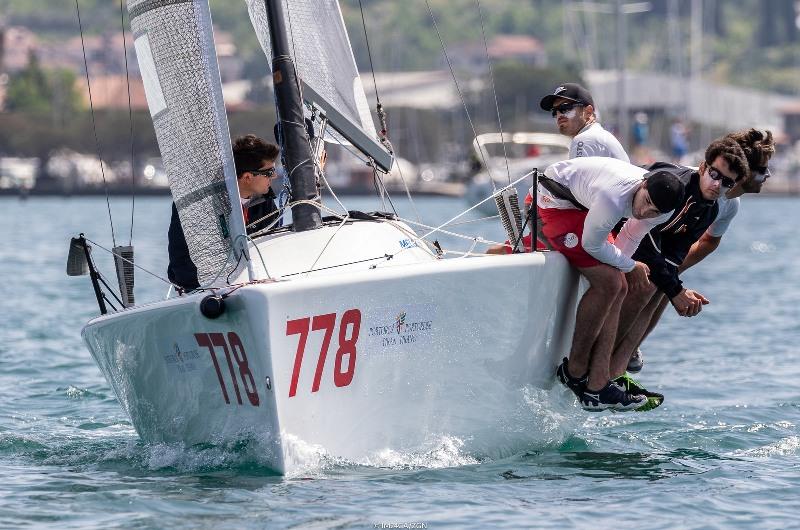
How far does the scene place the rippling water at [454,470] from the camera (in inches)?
256

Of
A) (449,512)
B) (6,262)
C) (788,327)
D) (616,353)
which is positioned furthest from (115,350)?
(6,262)

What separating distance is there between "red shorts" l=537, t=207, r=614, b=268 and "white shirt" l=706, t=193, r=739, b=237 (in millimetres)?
781

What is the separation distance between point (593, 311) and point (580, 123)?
965 mm

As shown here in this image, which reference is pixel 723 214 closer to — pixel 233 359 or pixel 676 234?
pixel 676 234

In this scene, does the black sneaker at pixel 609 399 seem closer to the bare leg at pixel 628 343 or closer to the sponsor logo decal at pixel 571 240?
the bare leg at pixel 628 343

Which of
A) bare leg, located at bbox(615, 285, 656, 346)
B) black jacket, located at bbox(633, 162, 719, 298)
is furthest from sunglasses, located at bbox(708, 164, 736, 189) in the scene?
bare leg, located at bbox(615, 285, 656, 346)

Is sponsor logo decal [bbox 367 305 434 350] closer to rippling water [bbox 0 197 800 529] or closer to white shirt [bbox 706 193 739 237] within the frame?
rippling water [bbox 0 197 800 529]

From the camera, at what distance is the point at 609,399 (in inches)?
310

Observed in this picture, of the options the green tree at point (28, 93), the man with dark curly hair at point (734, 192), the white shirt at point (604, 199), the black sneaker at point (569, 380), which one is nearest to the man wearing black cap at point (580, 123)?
the white shirt at point (604, 199)

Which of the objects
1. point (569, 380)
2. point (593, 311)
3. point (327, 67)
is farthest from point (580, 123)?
point (327, 67)

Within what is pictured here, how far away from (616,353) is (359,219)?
1.40 m

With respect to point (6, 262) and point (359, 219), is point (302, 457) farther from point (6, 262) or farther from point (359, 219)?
point (6, 262)

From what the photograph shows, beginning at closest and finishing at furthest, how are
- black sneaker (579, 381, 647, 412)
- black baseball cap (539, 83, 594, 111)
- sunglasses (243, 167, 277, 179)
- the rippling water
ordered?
the rippling water, sunglasses (243, 167, 277, 179), black sneaker (579, 381, 647, 412), black baseball cap (539, 83, 594, 111)

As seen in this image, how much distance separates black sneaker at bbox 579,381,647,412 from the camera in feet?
25.7
